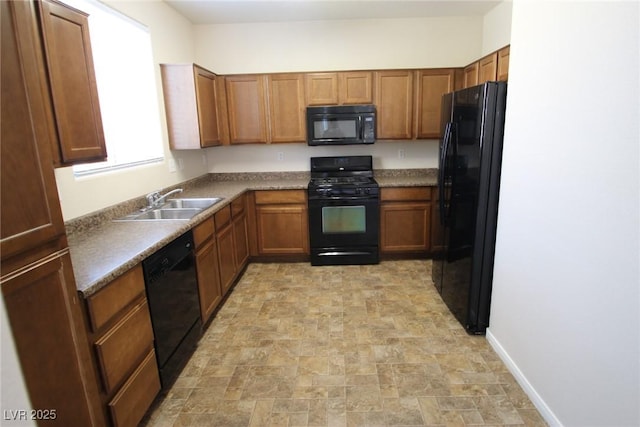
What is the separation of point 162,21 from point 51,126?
7.46 feet

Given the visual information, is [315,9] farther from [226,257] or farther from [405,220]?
[226,257]

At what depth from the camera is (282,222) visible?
3904 mm

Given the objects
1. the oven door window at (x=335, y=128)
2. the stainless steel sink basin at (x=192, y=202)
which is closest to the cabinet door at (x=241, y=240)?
the stainless steel sink basin at (x=192, y=202)

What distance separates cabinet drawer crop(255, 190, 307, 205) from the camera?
382 centimetres

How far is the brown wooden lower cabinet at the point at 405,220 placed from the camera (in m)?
3.77

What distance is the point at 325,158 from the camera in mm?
4242

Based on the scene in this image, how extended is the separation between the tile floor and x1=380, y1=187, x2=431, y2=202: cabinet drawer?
991mm

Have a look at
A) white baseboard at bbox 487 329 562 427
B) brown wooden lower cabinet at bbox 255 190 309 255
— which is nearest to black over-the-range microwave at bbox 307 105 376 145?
brown wooden lower cabinet at bbox 255 190 309 255

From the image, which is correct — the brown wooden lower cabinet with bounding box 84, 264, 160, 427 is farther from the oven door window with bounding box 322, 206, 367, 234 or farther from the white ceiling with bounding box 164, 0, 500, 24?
the white ceiling with bounding box 164, 0, 500, 24

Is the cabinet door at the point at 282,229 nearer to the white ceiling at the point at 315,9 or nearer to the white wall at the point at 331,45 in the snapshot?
the white wall at the point at 331,45

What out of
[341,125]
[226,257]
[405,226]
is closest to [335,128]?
[341,125]

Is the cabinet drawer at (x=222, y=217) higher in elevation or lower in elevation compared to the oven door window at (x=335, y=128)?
lower

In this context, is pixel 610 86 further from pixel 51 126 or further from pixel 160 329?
pixel 160 329

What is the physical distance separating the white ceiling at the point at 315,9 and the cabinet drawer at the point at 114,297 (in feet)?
9.09
